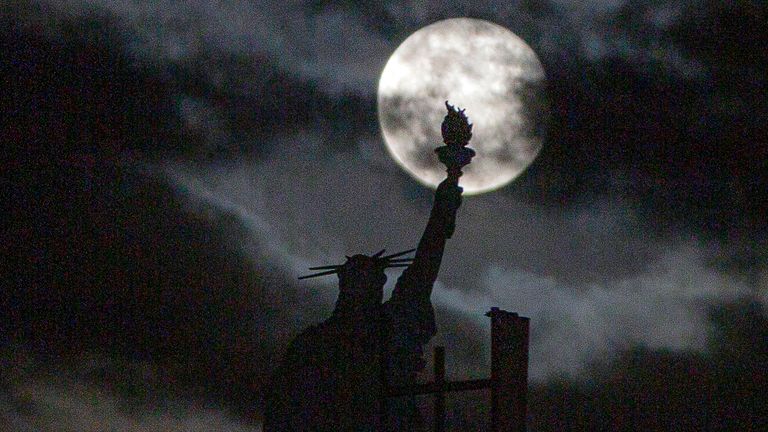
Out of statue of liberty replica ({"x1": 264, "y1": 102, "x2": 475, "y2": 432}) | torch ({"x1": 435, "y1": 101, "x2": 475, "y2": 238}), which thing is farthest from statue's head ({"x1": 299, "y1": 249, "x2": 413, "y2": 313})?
torch ({"x1": 435, "y1": 101, "x2": 475, "y2": 238})

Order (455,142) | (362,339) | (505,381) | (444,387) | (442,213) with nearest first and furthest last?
(505,381) < (444,387) < (362,339) < (455,142) < (442,213)

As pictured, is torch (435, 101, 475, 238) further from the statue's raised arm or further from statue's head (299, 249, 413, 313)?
statue's head (299, 249, 413, 313)

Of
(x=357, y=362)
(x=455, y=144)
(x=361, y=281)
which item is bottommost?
(x=357, y=362)

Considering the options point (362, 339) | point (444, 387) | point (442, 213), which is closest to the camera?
point (444, 387)

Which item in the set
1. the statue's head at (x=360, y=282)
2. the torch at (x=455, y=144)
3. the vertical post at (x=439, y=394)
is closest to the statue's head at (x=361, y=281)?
the statue's head at (x=360, y=282)

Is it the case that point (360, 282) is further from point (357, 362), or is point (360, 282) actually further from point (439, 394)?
point (439, 394)

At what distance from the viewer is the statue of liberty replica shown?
3738cm

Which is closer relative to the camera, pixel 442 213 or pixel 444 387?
pixel 444 387

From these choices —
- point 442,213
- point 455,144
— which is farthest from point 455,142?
point 442,213

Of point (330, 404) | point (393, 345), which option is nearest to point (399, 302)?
point (393, 345)

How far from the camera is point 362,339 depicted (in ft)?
118

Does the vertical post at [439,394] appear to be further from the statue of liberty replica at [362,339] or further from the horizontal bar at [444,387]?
the statue of liberty replica at [362,339]

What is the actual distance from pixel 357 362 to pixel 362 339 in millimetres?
1295

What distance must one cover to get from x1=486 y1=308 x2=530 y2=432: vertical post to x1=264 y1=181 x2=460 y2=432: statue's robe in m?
21.0
